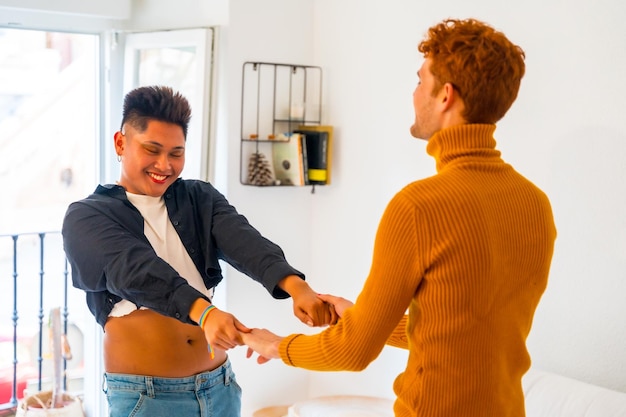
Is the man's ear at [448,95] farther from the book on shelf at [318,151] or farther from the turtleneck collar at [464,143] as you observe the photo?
the book on shelf at [318,151]

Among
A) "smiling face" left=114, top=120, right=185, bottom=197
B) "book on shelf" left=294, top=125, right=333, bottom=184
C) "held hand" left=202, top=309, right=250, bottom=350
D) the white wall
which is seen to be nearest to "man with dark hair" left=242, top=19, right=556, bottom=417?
"held hand" left=202, top=309, right=250, bottom=350

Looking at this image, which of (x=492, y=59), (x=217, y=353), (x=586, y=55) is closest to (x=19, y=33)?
(x=217, y=353)

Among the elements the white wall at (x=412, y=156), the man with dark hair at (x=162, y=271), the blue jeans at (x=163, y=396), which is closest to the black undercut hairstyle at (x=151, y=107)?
the man with dark hair at (x=162, y=271)

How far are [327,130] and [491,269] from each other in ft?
6.94

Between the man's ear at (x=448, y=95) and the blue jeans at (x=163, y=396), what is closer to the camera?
the man's ear at (x=448, y=95)

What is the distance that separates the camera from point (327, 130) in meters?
3.36

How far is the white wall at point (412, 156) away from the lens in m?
2.23

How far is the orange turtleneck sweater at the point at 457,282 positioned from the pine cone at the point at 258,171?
1.92m

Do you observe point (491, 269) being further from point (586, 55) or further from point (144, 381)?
point (586, 55)

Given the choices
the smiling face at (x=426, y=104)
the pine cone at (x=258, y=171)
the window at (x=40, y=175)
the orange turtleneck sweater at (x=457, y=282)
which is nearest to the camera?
the orange turtleneck sweater at (x=457, y=282)

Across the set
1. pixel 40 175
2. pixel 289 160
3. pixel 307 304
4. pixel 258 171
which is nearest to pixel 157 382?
pixel 307 304

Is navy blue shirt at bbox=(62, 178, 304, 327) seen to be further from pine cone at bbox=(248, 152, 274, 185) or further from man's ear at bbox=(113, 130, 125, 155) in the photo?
pine cone at bbox=(248, 152, 274, 185)

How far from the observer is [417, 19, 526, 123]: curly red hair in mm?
1332

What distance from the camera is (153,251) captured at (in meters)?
1.70
